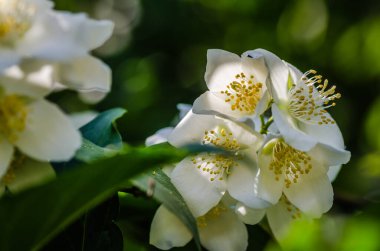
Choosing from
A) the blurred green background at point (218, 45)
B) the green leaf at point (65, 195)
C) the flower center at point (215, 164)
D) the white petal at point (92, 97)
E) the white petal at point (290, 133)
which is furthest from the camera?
the blurred green background at point (218, 45)

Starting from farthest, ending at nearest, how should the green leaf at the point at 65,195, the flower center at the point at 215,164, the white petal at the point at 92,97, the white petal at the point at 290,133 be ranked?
the white petal at the point at 92,97 → the flower center at the point at 215,164 → the white petal at the point at 290,133 → the green leaf at the point at 65,195

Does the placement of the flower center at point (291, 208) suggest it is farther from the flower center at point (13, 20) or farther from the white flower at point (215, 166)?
the flower center at point (13, 20)

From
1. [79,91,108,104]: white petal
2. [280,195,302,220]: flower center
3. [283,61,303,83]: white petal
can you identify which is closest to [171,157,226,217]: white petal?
[280,195,302,220]: flower center

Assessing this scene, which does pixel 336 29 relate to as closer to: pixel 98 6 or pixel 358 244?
pixel 98 6

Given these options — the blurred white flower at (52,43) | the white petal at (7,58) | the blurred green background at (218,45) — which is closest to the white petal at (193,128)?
the blurred white flower at (52,43)

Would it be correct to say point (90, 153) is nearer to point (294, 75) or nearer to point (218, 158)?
point (218, 158)

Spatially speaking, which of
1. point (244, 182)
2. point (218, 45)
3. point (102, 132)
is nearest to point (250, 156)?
point (244, 182)
